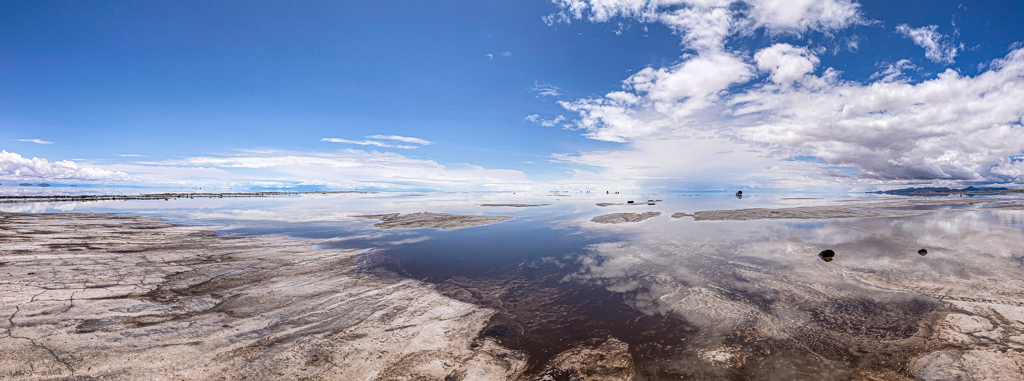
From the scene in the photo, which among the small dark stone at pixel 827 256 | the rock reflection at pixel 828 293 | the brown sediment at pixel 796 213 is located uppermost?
the brown sediment at pixel 796 213

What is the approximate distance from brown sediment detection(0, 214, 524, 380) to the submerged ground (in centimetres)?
A: 5

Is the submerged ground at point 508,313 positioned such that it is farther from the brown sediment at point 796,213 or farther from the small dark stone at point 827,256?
the brown sediment at point 796,213

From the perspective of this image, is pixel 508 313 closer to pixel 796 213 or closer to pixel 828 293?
pixel 828 293

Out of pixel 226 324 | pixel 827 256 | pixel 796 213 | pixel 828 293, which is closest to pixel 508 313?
pixel 226 324

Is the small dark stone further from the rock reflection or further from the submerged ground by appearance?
the submerged ground

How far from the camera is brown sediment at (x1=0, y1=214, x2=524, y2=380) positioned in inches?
236

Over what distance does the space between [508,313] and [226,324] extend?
6.67 metres

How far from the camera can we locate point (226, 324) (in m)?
7.81

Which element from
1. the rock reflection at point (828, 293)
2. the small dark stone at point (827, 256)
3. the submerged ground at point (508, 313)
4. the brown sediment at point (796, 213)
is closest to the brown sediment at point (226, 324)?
the submerged ground at point (508, 313)

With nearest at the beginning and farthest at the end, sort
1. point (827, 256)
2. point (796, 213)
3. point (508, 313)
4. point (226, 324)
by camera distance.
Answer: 1. point (226, 324)
2. point (508, 313)
3. point (827, 256)
4. point (796, 213)

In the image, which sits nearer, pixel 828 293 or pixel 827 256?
pixel 828 293

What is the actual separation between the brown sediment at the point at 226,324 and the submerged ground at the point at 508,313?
0.05 m

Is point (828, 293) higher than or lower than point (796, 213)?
lower

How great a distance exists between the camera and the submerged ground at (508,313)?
20.6 feet
